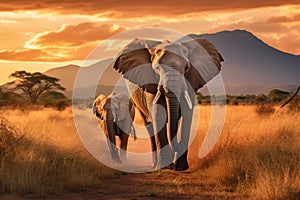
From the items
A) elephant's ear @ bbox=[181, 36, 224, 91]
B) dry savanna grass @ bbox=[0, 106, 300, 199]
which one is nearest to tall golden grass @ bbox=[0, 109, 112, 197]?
dry savanna grass @ bbox=[0, 106, 300, 199]

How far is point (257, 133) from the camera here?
14.6m

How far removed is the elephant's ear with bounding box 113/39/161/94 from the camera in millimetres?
13641

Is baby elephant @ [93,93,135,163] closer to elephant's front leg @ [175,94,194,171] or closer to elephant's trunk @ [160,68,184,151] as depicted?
elephant's front leg @ [175,94,194,171]

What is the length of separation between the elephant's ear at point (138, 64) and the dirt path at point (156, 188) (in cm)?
208

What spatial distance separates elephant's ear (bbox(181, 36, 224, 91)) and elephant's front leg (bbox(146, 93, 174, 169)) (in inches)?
40.6

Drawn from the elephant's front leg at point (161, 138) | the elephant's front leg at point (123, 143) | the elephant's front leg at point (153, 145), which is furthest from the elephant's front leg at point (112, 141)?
the elephant's front leg at point (161, 138)

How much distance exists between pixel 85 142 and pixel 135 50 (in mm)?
3256

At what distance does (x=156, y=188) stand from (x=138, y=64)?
4.04 m

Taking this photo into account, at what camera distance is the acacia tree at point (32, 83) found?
55594 millimetres

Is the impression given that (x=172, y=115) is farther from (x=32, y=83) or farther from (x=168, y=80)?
(x=32, y=83)

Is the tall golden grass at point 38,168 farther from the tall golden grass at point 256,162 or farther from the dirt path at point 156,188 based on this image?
the tall golden grass at point 256,162

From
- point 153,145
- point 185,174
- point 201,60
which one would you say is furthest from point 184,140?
point 201,60

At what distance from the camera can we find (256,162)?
1045 centimetres

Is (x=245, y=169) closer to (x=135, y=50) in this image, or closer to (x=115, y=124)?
(x=135, y=50)
